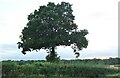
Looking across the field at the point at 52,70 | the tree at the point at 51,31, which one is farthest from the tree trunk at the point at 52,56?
the field at the point at 52,70

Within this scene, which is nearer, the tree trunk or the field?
the field

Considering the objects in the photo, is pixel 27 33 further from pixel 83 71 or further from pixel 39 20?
pixel 83 71

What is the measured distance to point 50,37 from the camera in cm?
5534

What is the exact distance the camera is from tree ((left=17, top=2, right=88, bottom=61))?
55438 millimetres

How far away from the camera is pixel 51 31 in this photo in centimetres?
5566

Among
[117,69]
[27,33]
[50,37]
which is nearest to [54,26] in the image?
[50,37]

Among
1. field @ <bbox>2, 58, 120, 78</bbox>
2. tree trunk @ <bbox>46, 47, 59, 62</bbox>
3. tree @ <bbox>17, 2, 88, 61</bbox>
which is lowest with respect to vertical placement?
field @ <bbox>2, 58, 120, 78</bbox>

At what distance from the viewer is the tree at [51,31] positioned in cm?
5544

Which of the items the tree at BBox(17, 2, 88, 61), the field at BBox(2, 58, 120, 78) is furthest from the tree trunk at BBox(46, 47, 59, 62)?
the field at BBox(2, 58, 120, 78)

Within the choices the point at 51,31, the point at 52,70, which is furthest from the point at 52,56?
the point at 52,70

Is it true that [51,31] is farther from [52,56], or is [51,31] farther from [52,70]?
[52,70]

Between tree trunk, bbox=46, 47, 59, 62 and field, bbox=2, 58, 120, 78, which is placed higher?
tree trunk, bbox=46, 47, 59, 62

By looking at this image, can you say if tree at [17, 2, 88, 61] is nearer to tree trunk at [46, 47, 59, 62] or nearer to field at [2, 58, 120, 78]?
tree trunk at [46, 47, 59, 62]

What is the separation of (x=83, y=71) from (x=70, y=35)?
703 inches
